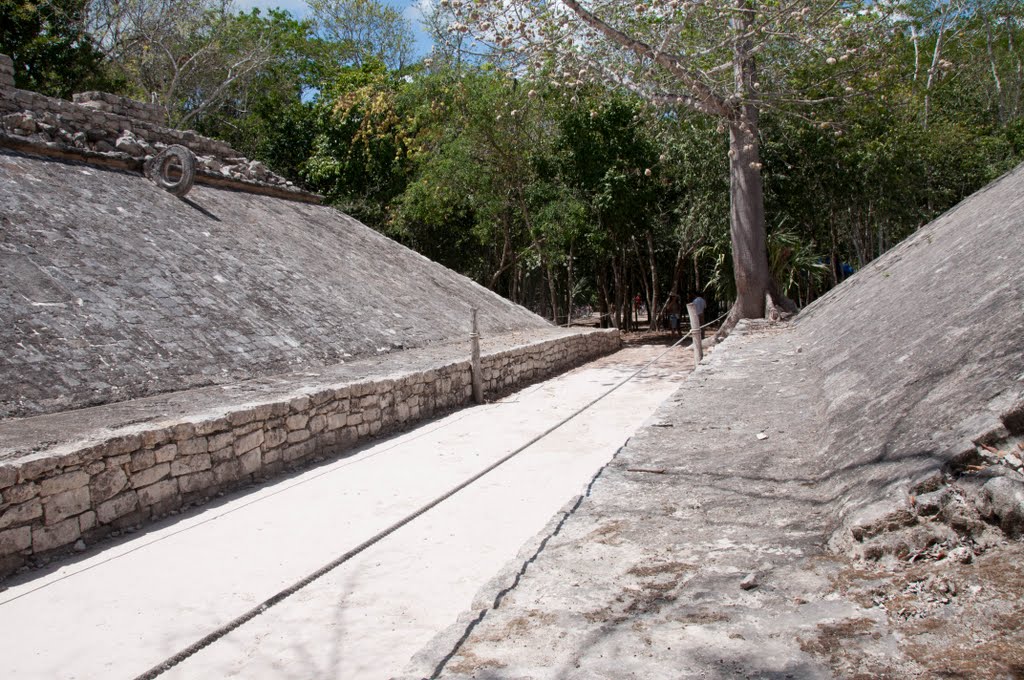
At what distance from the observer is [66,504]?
16.9 feet

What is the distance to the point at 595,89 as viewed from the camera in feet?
63.3

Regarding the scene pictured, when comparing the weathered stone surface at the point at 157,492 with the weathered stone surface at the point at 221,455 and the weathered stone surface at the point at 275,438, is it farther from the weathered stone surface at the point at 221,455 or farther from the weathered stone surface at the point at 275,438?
the weathered stone surface at the point at 275,438

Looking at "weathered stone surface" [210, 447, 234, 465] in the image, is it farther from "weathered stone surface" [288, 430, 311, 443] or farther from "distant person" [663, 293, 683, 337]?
"distant person" [663, 293, 683, 337]

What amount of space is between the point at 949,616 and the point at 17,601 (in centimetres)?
478

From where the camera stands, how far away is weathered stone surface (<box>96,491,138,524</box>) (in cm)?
545

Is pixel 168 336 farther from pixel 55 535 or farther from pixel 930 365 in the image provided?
pixel 930 365

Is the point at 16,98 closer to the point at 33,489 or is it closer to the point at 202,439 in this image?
the point at 202,439

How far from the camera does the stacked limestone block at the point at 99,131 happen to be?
1027 centimetres

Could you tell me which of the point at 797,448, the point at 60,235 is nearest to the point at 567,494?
the point at 797,448

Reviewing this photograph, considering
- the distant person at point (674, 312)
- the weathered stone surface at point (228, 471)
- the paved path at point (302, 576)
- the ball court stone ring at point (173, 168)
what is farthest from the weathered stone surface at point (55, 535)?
the distant person at point (674, 312)

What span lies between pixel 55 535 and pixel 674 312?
22.6 meters

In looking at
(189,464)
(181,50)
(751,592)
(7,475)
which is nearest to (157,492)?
→ (189,464)

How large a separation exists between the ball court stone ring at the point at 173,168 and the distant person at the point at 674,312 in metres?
16.2

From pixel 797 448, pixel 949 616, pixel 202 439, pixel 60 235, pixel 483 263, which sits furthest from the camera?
pixel 483 263
